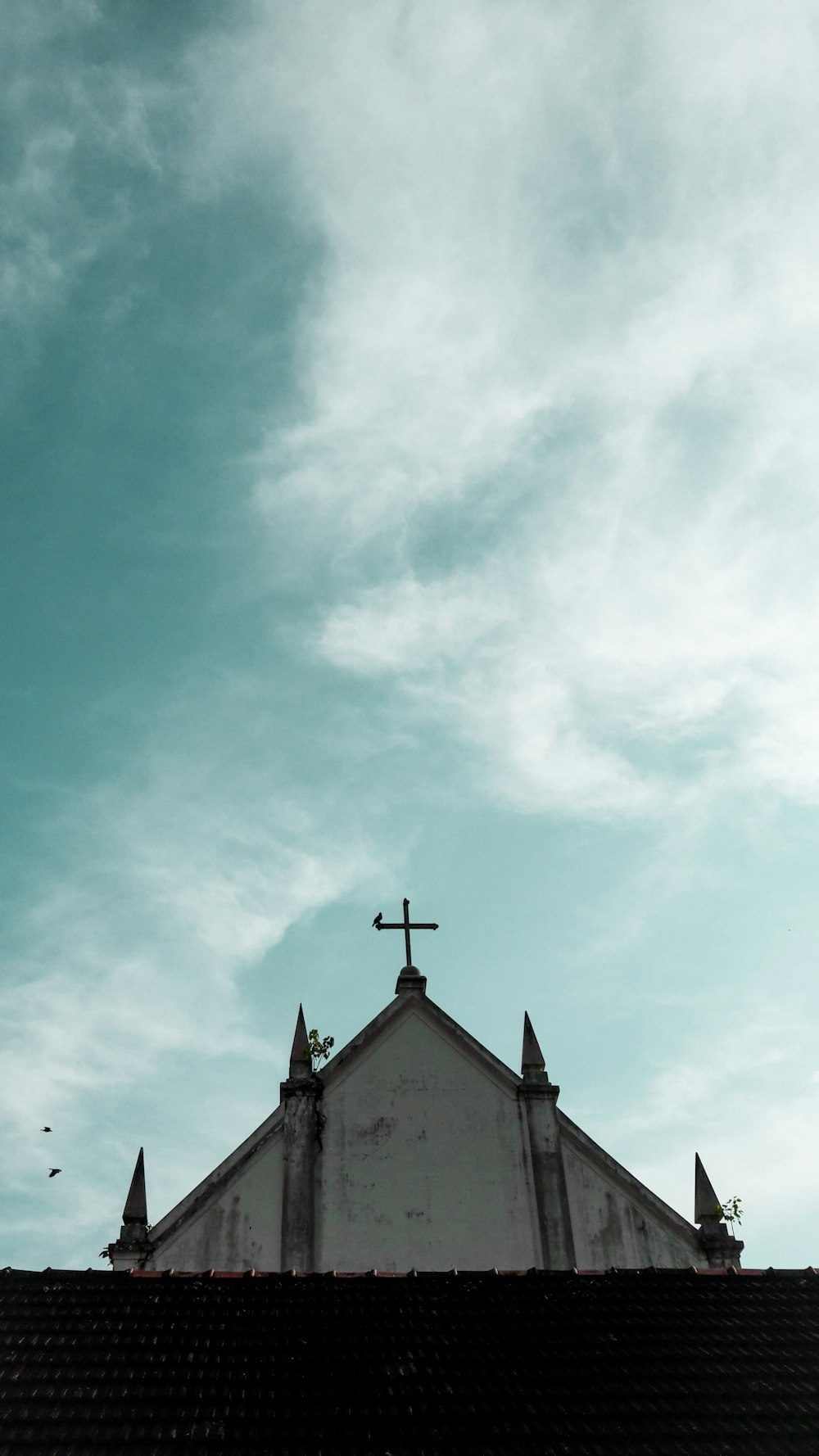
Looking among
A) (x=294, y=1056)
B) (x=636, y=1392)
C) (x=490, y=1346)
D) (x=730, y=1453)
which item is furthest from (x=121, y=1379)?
(x=294, y=1056)

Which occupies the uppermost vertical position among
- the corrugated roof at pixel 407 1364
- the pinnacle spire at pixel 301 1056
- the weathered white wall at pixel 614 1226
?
the pinnacle spire at pixel 301 1056

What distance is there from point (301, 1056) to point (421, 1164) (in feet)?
8.55

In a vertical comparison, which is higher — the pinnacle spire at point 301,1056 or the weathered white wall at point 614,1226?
the pinnacle spire at point 301,1056

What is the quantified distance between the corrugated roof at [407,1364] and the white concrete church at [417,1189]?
374cm

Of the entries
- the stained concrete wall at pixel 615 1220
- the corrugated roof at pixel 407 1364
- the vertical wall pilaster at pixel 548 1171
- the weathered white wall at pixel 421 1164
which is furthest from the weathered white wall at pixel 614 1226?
the corrugated roof at pixel 407 1364

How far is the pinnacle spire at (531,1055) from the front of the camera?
19016 mm

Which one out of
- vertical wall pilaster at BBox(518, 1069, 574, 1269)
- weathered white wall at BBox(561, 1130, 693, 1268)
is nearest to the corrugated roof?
vertical wall pilaster at BBox(518, 1069, 574, 1269)

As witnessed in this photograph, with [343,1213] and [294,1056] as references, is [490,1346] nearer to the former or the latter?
[343,1213]

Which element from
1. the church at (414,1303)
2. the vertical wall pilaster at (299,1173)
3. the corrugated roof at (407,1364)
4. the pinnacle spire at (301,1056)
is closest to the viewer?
the corrugated roof at (407,1364)

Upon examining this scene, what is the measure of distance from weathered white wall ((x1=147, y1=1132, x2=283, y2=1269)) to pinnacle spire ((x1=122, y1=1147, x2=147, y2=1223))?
561 millimetres

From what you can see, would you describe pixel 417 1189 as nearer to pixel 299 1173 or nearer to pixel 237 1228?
pixel 299 1173

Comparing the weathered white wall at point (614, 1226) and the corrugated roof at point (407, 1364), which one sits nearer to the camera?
the corrugated roof at point (407, 1364)

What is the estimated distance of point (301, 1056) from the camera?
737 inches

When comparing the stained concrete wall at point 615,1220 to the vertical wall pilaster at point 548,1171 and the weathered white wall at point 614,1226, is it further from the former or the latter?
the vertical wall pilaster at point 548,1171
